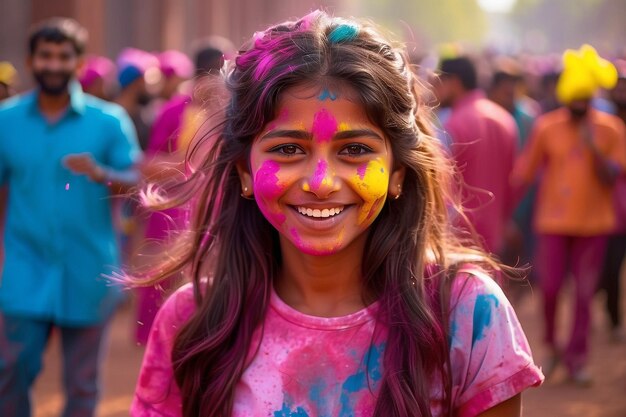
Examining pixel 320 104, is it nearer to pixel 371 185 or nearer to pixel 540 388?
pixel 371 185

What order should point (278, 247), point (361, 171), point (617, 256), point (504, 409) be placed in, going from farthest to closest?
point (617, 256), point (278, 247), point (361, 171), point (504, 409)

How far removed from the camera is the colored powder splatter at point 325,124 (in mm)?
2488

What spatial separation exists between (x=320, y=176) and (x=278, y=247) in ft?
1.30

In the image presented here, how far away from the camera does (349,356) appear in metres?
2.51

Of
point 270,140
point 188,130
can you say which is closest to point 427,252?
point 270,140

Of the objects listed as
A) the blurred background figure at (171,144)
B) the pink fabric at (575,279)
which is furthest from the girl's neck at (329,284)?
the pink fabric at (575,279)

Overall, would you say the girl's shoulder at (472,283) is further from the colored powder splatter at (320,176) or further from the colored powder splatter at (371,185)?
the colored powder splatter at (320,176)

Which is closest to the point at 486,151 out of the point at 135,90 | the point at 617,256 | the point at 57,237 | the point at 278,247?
the point at 617,256

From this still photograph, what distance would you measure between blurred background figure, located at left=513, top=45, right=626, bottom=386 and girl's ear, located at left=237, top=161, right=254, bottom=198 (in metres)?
4.93

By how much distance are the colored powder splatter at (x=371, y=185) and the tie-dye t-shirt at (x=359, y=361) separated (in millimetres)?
223

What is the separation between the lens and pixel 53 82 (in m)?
5.45

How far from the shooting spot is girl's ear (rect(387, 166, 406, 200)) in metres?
2.65

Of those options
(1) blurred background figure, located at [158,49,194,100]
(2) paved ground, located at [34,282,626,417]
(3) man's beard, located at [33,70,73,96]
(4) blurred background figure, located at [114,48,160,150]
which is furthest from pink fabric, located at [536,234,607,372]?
(1) blurred background figure, located at [158,49,194,100]

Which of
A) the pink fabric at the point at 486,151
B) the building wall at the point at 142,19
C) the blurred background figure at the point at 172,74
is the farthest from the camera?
the building wall at the point at 142,19
